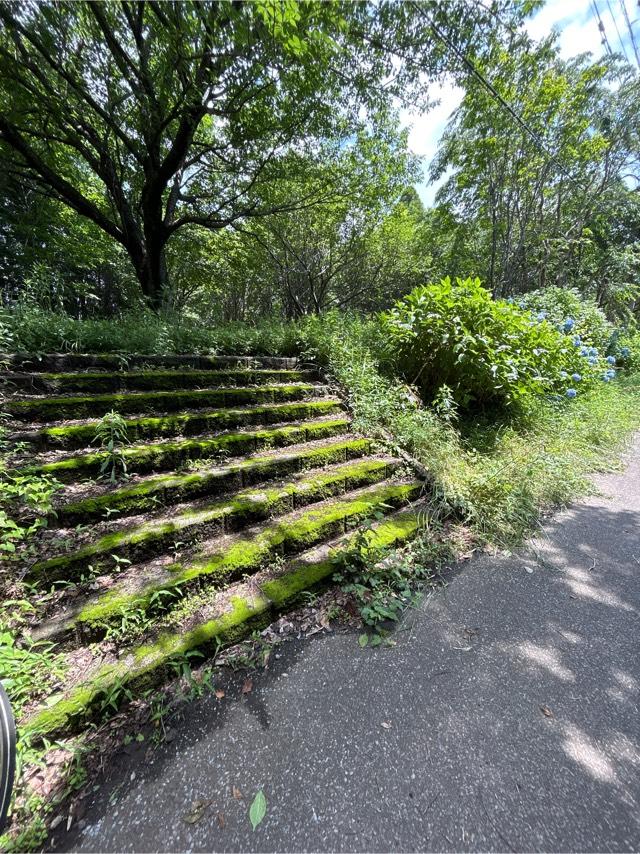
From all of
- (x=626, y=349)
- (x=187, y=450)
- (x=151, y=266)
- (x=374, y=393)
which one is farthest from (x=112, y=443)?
(x=626, y=349)

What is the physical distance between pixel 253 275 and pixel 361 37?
36.1 ft

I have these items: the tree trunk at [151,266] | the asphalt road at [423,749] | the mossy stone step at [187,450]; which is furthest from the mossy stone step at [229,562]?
the tree trunk at [151,266]

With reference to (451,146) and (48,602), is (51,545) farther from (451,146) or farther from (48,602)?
(451,146)

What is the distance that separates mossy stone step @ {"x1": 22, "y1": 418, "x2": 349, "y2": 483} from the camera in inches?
77.1

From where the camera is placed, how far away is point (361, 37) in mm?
4422

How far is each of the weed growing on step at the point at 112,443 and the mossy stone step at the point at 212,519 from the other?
482 millimetres

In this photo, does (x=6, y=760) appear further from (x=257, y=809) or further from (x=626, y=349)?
(x=626, y=349)

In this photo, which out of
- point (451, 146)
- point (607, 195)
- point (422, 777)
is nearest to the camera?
point (422, 777)

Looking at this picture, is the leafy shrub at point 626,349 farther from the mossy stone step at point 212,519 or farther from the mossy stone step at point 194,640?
the mossy stone step at point 194,640

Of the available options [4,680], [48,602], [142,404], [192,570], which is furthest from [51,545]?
[142,404]

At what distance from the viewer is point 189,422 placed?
2.62 metres

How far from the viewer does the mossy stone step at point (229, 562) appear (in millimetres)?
1441

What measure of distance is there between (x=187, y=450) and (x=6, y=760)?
5.44ft

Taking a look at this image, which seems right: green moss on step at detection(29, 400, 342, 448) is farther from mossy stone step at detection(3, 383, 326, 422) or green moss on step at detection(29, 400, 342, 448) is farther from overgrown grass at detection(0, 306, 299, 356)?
overgrown grass at detection(0, 306, 299, 356)
